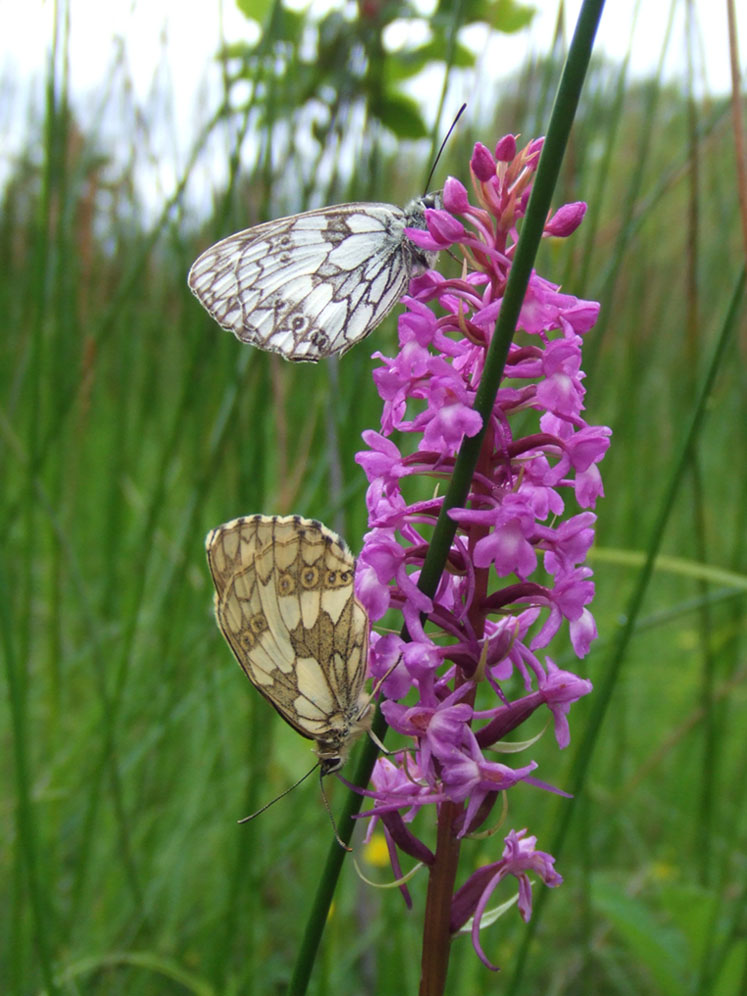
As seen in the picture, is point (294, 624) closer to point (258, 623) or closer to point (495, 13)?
point (258, 623)

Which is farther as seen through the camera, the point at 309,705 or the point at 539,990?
the point at 539,990

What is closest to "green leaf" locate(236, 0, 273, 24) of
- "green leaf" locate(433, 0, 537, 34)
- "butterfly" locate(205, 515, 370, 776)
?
"green leaf" locate(433, 0, 537, 34)

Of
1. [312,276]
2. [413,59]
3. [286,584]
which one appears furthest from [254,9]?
[286,584]

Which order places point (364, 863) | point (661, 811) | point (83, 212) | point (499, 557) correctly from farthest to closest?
1. point (83, 212)
2. point (661, 811)
3. point (364, 863)
4. point (499, 557)

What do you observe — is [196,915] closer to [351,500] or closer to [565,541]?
[351,500]

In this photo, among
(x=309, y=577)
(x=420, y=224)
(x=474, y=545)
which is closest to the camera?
(x=474, y=545)

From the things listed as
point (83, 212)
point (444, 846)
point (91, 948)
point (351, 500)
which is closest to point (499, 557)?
point (444, 846)
